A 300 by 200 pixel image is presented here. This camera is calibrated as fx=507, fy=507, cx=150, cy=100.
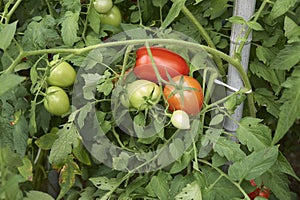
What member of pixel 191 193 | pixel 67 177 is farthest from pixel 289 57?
pixel 67 177

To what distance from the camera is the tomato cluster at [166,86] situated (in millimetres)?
801

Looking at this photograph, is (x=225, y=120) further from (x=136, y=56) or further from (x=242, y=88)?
(x=136, y=56)

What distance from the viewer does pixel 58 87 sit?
94 cm

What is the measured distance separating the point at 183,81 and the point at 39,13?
1.47ft

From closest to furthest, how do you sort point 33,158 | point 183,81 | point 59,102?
1. point 183,81
2. point 59,102
3. point 33,158

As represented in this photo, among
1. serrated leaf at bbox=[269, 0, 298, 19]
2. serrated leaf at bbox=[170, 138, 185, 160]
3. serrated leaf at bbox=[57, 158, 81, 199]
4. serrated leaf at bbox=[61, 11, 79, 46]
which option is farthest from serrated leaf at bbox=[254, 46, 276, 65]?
serrated leaf at bbox=[57, 158, 81, 199]

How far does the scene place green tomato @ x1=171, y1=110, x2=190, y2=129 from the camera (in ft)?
2.61

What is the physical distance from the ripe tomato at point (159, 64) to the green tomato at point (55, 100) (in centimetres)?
16

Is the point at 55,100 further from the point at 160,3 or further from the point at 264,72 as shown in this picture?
the point at 264,72

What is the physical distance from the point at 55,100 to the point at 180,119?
0.84ft

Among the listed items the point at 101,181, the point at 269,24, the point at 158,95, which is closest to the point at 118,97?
the point at 158,95

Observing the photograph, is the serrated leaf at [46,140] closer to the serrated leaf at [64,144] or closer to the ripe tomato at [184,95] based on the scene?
the serrated leaf at [64,144]

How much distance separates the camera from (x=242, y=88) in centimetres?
91

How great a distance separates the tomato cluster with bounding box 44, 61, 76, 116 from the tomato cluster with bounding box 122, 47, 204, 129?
0.15 metres
